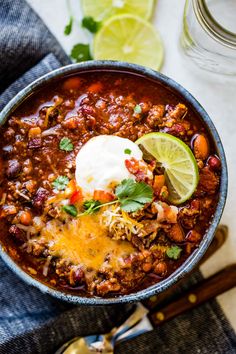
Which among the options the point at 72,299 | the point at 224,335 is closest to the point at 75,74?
the point at 72,299

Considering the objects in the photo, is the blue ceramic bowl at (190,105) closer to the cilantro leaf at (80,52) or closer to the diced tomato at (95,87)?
the diced tomato at (95,87)

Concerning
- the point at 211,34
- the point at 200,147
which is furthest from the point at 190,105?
the point at 211,34

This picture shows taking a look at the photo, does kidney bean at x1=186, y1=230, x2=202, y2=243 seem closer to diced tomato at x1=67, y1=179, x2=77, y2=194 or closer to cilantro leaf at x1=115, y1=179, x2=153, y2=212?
cilantro leaf at x1=115, y1=179, x2=153, y2=212

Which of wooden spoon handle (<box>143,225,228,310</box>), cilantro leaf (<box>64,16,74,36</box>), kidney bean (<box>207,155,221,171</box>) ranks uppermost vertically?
cilantro leaf (<box>64,16,74,36</box>)

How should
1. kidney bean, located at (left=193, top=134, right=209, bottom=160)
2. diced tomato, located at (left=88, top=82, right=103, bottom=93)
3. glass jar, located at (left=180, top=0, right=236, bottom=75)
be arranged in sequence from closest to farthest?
1. kidney bean, located at (left=193, top=134, right=209, bottom=160)
2. diced tomato, located at (left=88, top=82, right=103, bottom=93)
3. glass jar, located at (left=180, top=0, right=236, bottom=75)

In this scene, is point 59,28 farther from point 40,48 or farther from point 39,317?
point 39,317

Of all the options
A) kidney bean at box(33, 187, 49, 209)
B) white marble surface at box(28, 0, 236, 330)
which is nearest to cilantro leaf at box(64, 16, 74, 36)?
white marble surface at box(28, 0, 236, 330)

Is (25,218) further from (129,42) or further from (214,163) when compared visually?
(129,42)
